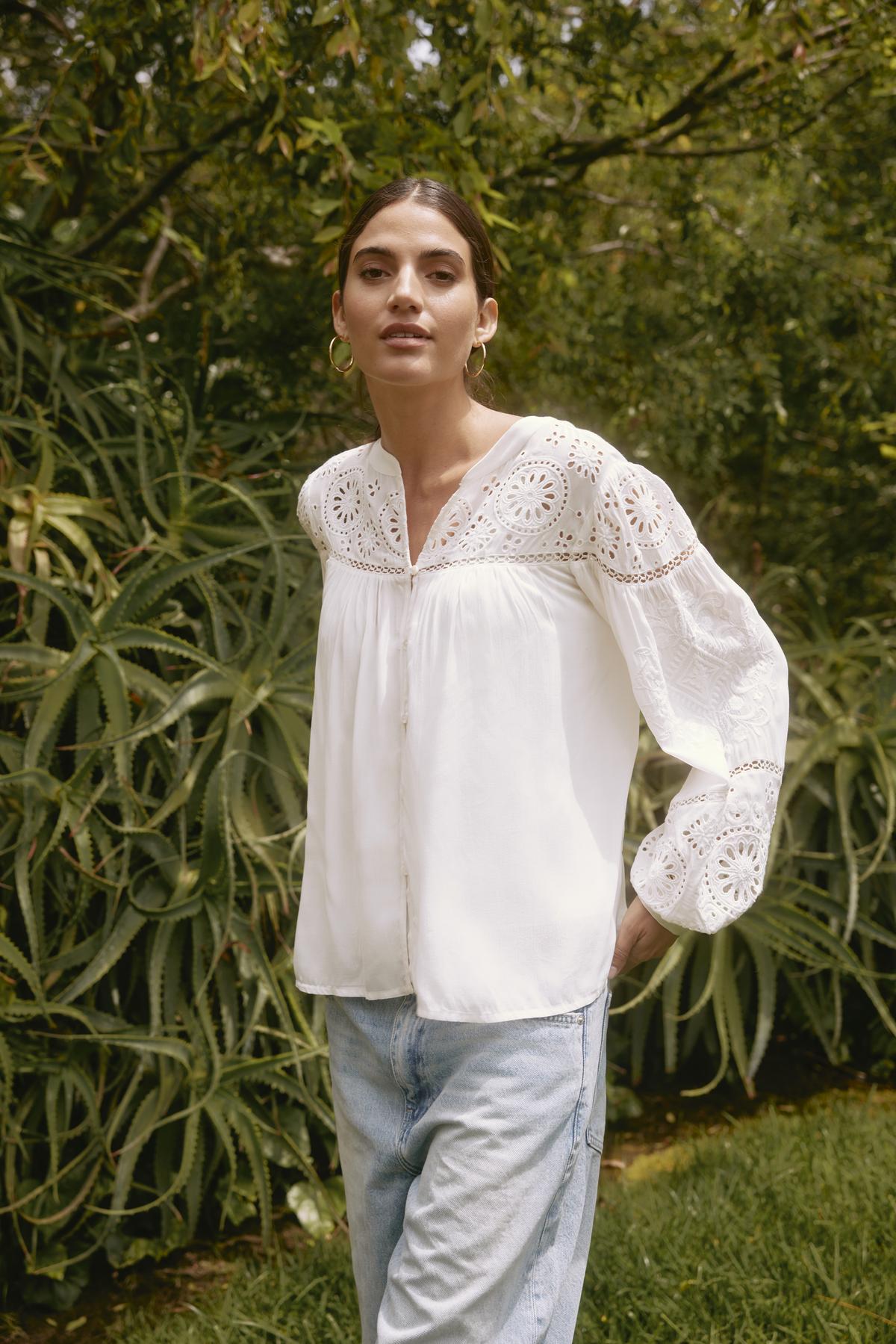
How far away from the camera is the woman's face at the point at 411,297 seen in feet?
5.38

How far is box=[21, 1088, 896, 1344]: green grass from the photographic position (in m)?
2.42

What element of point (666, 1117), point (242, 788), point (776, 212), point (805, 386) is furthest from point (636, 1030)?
point (776, 212)

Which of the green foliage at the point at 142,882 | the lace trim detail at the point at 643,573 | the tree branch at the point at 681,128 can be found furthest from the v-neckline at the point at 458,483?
the tree branch at the point at 681,128

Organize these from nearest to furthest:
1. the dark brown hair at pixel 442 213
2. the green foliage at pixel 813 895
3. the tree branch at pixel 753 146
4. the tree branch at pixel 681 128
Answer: the dark brown hair at pixel 442 213 → the green foliage at pixel 813 895 → the tree branch at pixel 681 128 → the tree branch at pixel 753 146

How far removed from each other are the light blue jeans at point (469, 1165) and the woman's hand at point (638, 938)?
0.05m

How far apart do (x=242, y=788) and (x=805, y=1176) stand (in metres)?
1.55

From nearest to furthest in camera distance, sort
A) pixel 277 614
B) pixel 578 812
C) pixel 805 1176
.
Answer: pixel 578 812 < pixel 805 1176 < pixel 277 614

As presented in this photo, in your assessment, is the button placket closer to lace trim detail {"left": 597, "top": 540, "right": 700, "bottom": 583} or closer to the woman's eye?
lace trim detail {"left": 597, "top": 540, "right": 700, "bottom": 583}

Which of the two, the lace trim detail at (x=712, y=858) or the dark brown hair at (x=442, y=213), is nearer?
the lace trim detail at (x=712, y=858)

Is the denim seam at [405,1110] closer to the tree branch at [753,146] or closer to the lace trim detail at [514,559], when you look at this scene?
the lace trim detail at [514,559]

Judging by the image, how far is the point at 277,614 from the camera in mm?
3121

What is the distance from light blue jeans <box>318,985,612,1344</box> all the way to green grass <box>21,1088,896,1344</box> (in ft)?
2.90

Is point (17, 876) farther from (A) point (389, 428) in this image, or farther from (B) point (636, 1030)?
(B) point (636, 1030)

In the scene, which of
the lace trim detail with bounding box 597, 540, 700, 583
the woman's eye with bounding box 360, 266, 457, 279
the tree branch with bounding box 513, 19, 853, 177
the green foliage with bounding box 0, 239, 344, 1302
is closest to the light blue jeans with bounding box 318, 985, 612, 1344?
the lace trim detail with bounding box 597, 540, 700, 583
